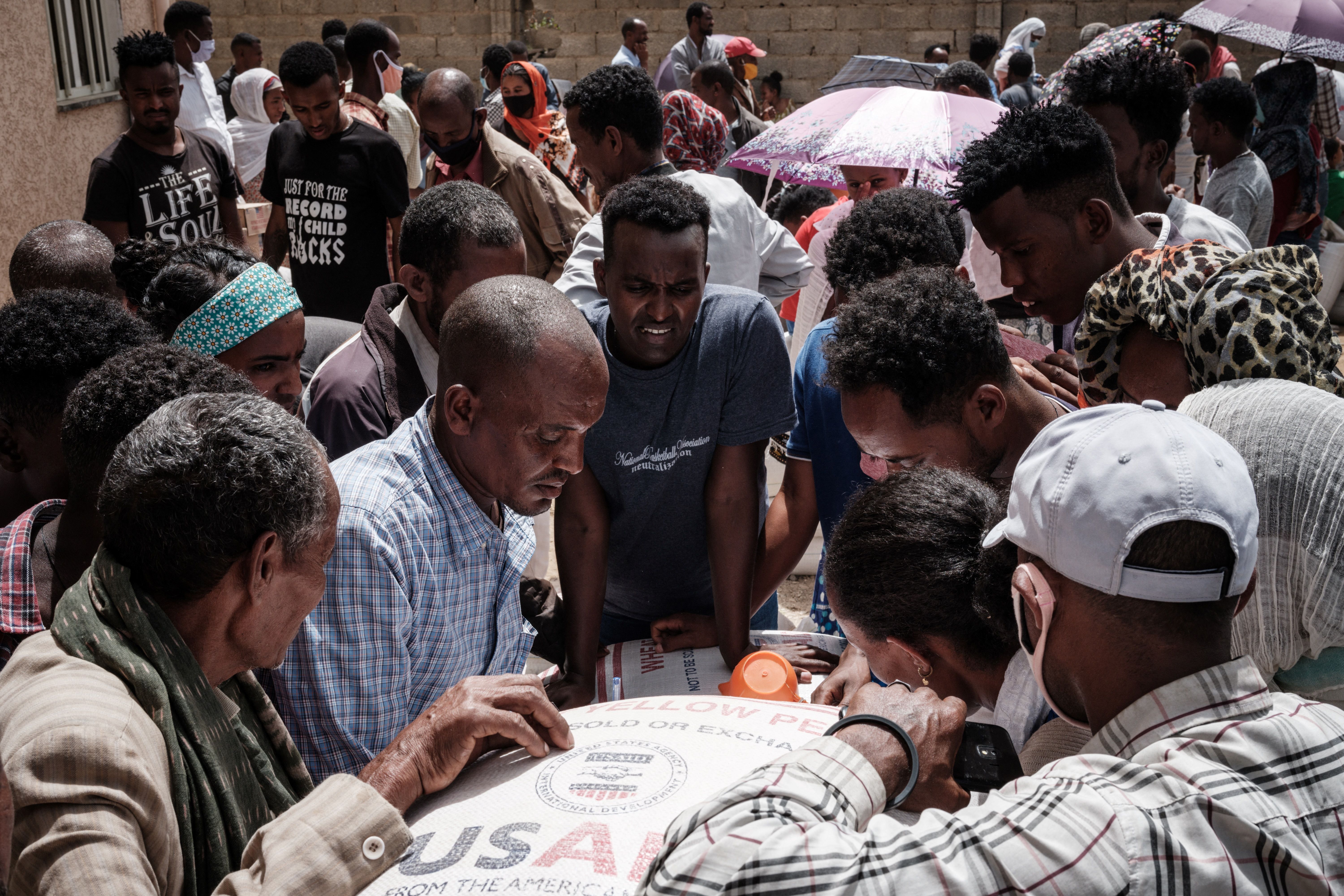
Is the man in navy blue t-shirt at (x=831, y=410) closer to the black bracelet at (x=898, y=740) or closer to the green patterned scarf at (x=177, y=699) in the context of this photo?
the black bracelet at (x=898, y=740)

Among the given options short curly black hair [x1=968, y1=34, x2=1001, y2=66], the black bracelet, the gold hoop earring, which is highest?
short curly black hair [x1=968, y1=34, x2=1001, y2=66]

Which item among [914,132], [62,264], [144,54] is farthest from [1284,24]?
[62,264]

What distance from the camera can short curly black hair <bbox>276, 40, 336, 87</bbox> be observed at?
5.66 m

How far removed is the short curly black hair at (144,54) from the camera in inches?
221

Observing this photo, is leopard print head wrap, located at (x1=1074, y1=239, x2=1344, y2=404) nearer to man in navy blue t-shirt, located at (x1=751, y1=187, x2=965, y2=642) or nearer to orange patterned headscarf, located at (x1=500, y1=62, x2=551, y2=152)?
man in navy blue t-shirt, located at (x1=751, y1=187, x2=965, y2=642)

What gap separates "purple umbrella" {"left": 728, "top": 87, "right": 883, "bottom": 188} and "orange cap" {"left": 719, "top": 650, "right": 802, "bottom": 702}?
3.20 meters

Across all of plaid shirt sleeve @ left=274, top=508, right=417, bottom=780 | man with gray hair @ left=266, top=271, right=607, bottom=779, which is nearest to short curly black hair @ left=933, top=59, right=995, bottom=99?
man with gray hair @ left=266, top=271, right=607, bottom=779

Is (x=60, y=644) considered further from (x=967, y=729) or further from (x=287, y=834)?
(x=967, y=729)

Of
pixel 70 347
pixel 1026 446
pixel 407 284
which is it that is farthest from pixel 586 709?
pixel 407 284

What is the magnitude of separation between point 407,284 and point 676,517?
122cm

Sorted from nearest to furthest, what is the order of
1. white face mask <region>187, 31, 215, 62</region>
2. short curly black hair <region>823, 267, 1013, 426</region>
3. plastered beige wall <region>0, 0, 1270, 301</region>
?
short curly black hair <region>823, 267, 1013, 426</region> < white face mask <region>187, 31, 215, 62</region> < plastered beige wall <region>0, 0, 1270, 301</region>

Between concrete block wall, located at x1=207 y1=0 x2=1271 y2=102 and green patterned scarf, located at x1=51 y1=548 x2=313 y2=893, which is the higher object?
concrete block wall, located at x1=207 y1=0 x2=1271 y2=102

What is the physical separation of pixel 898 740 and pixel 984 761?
230 millimetres

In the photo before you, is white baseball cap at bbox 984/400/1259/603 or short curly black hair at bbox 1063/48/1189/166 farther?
short curly black hair at bbox 1063/48/1189/166
